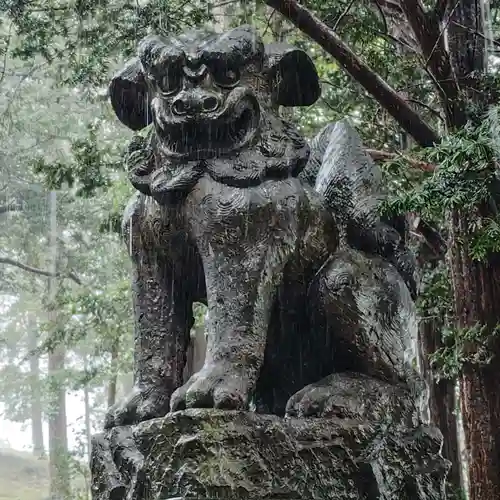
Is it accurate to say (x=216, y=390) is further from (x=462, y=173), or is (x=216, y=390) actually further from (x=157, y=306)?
(x=462, y=173)

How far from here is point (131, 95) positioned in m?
2.72

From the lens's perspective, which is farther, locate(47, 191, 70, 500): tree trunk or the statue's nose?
locate(47, 191, 70, 500): tree trunk

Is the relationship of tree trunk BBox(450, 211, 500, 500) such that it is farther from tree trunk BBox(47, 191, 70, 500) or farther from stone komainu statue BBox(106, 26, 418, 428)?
tree trunk BBox(47, 191, 70, 500)

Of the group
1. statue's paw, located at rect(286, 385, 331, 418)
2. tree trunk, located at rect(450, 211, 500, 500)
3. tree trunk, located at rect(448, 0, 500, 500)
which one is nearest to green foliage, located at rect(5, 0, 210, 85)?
tree trunk, located at rect(448, 0, 500, 500)

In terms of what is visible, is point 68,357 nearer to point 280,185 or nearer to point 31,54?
point 31,54

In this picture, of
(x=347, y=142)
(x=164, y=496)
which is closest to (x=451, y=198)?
(x=347, y=142)

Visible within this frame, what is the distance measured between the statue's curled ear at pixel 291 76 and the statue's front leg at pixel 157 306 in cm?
57

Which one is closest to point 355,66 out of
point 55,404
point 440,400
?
point 440,400

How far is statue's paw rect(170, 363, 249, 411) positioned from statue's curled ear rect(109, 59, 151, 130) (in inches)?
35.5

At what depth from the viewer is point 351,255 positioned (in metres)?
2.66

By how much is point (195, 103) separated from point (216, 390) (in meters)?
0.83

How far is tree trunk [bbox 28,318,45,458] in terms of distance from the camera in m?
20.6

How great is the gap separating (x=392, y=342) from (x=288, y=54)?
3.16 feet

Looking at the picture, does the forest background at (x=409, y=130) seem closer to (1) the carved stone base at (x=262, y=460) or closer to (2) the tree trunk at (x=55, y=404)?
(1) the carved stone base at (x=262, y=460)
